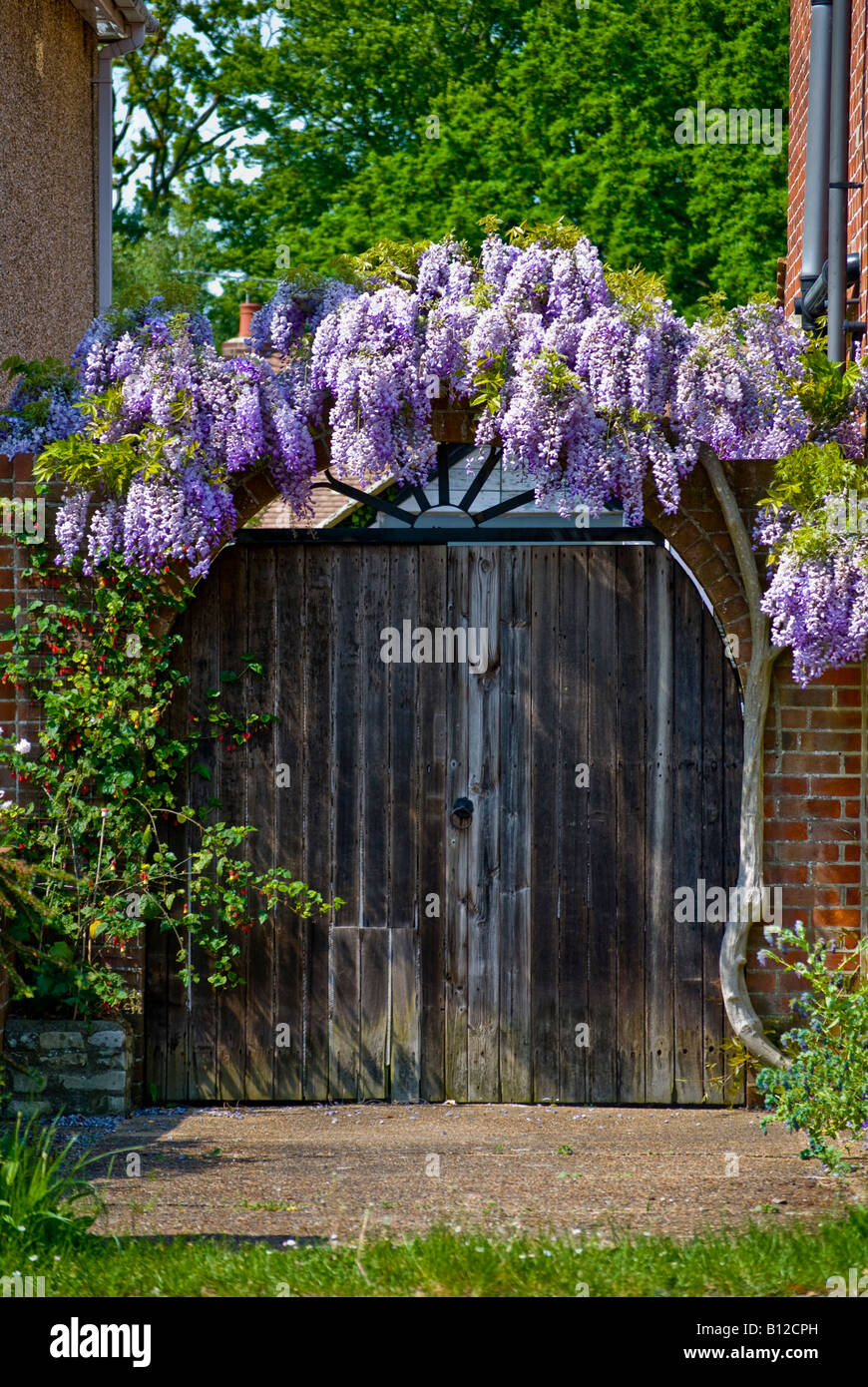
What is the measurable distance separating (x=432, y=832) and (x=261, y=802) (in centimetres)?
70

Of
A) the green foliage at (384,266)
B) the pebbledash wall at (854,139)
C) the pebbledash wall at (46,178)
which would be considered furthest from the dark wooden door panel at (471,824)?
the pebbledash wall at (46,178)

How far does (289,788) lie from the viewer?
5.79m

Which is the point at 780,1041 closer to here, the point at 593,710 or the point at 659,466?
the point at 593,710

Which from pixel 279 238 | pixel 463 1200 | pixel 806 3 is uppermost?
pixel 279 238

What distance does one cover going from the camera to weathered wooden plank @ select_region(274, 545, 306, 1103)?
574 cm

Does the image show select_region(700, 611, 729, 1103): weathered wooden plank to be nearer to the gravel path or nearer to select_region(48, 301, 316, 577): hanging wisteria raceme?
the gravel path

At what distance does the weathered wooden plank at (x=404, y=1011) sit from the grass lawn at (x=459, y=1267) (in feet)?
6.17

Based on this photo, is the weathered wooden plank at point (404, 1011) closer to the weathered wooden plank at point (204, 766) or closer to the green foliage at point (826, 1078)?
the weathered wooden plank at point (204, 766)

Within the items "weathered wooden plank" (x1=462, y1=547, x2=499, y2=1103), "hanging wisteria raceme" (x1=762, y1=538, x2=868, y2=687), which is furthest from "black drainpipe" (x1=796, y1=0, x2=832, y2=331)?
"weathered wooden plank" (x1=462, y1=547, x2=499, y2=1103)

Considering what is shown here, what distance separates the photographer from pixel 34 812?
18.5ft

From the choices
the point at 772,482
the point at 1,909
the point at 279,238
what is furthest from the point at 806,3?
the point at 279,238

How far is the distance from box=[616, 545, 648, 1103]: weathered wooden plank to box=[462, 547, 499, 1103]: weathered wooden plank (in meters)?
0.47

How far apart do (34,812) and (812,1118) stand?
3114 millimetres
